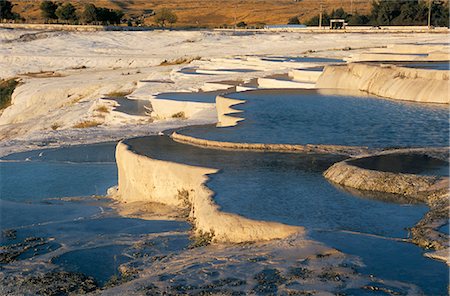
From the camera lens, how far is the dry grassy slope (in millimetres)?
68875

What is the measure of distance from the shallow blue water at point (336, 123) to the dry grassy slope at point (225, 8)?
177 ft

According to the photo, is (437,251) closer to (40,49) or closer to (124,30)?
(40,49)

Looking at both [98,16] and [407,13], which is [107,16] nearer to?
[98,16]

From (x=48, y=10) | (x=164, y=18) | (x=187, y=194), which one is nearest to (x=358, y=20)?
(x=164, y=18)

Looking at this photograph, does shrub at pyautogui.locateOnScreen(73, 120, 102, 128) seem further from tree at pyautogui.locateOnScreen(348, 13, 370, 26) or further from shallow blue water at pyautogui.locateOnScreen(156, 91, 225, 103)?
tree at pyautogui.locateOnScreen(348, 13, 370, 26)

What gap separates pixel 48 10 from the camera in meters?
55.4

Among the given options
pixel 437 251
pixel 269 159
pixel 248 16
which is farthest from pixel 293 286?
pixel 248 16

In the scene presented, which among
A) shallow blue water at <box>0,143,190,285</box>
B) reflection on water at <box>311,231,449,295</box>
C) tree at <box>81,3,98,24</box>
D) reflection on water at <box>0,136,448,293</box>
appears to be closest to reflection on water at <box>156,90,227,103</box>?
shallow blue water at <box>0,143,190,285</box>

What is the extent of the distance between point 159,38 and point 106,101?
2410 cm

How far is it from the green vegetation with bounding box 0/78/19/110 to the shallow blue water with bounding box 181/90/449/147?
14157mm

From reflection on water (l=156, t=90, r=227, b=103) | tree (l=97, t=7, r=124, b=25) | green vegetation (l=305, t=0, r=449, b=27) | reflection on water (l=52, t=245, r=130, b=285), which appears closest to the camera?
reflection on water (l=52, t=245, r=130, b=285)

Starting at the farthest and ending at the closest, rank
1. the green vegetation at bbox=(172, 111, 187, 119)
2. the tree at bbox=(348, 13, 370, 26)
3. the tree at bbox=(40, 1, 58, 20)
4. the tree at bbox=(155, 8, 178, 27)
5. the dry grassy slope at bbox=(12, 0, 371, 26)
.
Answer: the dry grassy slope at bbox=(12, 0, 371, 26), the tree at bbox=(155, 8, 178, 27), the tree at bbox=(40, 1, 58, 20), the tree at bbox=(348, 13, 370, 26), the green vegetation at bbox=(172, 111, 187, 119)

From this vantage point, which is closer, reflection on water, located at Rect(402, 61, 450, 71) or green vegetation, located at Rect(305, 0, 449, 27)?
reflection on water, located at Rect(402, 61, 450, 71)

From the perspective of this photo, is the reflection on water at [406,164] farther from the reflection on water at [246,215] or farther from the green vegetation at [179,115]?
the green vegetation at [179,115]
